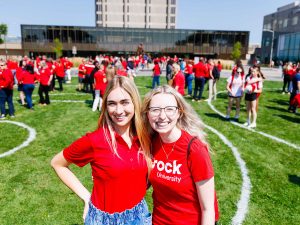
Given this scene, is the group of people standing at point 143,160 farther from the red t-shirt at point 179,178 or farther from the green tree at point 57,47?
the green tree at point 57,47

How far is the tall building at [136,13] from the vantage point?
309 feet

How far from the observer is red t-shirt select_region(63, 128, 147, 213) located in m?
2.26

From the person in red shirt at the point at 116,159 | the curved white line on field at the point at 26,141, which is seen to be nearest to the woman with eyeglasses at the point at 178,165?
the person in red shirt at the point at 116,159

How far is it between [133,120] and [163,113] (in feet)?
1.26

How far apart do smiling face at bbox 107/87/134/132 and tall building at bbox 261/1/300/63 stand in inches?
2378

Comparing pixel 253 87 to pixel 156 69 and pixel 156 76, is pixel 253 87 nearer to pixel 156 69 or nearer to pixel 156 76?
pixel 156 69

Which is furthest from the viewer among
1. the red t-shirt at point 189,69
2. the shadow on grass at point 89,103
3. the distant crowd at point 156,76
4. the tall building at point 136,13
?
the tall building at point 136,13

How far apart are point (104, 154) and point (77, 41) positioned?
7250cm

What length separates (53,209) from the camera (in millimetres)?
4773

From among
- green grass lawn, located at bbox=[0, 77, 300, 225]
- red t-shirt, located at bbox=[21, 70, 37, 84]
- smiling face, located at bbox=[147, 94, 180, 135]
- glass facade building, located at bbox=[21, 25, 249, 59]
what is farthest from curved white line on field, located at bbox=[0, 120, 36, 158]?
glass facade building, located at bbox=[21, 25, 249, 59]

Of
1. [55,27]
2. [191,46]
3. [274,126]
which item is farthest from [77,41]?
[274,126]

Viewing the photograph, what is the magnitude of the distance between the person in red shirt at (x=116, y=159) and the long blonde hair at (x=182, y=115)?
90mm

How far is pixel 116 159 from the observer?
226 cm

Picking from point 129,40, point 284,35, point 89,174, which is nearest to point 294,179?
point 89,174
